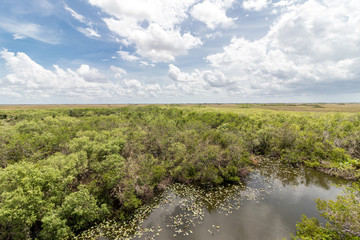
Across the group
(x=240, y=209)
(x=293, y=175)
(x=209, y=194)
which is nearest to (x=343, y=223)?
(x=240, y=209)

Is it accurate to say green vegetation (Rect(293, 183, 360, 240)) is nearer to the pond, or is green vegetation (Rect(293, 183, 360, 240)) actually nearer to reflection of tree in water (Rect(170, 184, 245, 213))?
the pond

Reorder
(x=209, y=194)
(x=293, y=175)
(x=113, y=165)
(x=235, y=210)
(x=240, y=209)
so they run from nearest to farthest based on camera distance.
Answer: (x=235, y=210), (x=240, y=209), (x=113, y=165), (x=209, y=194), (x=293, y=175)

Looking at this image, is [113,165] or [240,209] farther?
[113,165]

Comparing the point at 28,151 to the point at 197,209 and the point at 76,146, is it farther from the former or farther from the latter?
the point at 197,209

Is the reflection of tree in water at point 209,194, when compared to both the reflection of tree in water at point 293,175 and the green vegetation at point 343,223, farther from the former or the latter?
the green vegetation at point 343,223

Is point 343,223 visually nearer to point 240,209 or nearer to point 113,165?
point 240,209

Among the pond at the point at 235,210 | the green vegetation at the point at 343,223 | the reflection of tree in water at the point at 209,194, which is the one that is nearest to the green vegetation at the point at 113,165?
the reflection of tree in water at the point at 209,194
